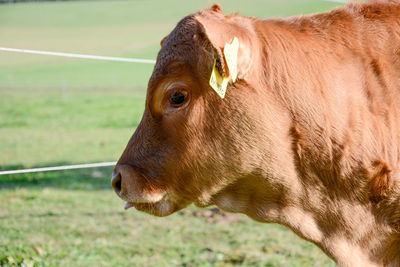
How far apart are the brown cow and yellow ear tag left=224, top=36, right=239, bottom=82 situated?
0.10 meters

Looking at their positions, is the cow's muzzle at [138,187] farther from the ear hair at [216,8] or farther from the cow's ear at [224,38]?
the ear hair at [216,8]

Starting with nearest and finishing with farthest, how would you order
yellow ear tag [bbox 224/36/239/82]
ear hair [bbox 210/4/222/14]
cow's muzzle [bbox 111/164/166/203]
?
yellow ear tag [bbox 224/36/239/82]
cow's muzzle [bbox 111/164/166/203]
ear hair [bbox 210/4/222/14]

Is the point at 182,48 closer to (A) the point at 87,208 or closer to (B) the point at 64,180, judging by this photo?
(A) the point at 87,208

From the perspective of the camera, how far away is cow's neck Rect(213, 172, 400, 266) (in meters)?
3.26

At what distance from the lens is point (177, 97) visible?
10.3 ft

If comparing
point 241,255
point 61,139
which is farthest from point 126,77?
point 241,255

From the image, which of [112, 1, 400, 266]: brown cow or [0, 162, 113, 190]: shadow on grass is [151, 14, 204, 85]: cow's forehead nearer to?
[112, 1, 400, 266]: brown cow

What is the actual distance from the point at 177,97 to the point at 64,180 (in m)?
5.89

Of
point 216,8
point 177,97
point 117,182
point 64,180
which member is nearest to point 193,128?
point 177,97

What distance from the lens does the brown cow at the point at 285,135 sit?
311cm

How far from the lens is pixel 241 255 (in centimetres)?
544

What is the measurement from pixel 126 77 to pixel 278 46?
82.3ft

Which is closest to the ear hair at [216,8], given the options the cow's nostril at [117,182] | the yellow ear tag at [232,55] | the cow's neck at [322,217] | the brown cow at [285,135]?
the brown cow at [285,135]

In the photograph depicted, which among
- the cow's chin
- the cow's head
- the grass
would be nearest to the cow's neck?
the cow's head
